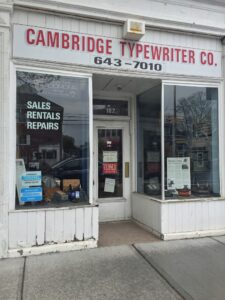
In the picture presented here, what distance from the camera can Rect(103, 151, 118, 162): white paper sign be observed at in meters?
6.64

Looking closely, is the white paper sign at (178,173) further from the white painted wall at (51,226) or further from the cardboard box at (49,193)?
the cardboard box at (49,193)

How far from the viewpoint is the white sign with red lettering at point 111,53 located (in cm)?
471

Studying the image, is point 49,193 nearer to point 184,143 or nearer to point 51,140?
point 51,140

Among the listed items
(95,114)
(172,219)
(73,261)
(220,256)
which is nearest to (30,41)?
(95,114)

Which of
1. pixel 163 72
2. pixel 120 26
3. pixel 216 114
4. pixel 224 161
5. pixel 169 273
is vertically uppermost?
pixel 120 26

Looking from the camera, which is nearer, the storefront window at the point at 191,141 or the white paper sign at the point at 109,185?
the storefront window at the point at 191,141

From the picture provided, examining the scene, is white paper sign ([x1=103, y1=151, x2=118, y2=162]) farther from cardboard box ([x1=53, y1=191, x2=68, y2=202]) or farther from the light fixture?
the light fixture

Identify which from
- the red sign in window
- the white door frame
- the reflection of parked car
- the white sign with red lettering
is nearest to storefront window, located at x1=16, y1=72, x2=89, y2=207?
the reflection of parked car

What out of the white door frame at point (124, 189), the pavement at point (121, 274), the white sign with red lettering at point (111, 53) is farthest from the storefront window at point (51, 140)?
the white door frame at point (124, 189)

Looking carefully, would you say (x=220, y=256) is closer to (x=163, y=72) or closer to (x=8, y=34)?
(x=163, y=72)

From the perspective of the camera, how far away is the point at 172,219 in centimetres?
546

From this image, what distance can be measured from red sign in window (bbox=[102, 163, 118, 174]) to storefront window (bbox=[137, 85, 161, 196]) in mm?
513

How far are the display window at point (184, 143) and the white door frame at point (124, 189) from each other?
71 centimetres

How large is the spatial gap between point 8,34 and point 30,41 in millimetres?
333
